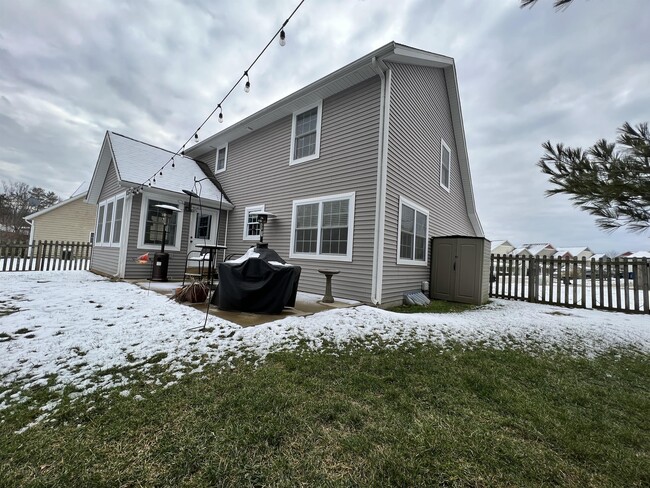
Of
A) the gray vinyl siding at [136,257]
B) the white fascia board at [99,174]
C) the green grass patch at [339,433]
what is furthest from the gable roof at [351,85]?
the green grass patch at [339,433]

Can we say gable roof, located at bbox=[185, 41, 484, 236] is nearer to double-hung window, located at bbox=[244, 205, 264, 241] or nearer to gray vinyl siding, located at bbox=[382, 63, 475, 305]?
gray vinyl siding, located at bbox=[382, 63, 475, 305]

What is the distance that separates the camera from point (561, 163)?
4.48 metres

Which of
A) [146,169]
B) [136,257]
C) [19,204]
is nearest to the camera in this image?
[136,257]

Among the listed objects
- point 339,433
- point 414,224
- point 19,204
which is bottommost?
point 339,433

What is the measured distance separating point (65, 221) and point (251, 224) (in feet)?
60.3

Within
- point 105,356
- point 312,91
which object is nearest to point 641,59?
point 312,91

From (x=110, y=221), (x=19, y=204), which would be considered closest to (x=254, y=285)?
(x=110, y=221)

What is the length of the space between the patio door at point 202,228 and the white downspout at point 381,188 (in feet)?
19.9

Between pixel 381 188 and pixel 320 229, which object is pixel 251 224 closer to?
pixel 320 229

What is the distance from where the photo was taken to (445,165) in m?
9.55

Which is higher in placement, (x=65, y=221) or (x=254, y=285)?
(x=65, y=221)

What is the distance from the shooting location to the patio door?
910 centimetres

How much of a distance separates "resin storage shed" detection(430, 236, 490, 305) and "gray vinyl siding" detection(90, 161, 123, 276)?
382 inches

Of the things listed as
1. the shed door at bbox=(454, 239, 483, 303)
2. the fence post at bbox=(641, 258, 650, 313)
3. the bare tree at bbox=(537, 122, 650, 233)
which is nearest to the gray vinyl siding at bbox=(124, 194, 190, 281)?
the shed door at bbox=(454, 239, 483, 303)
